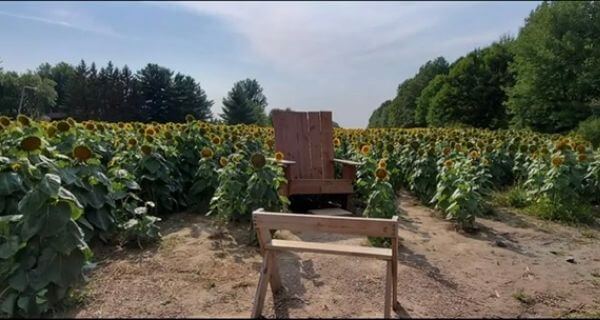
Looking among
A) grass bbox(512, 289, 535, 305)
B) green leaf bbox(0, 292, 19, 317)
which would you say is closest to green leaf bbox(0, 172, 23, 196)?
green leaf bbox(0, 292, 19, 317)

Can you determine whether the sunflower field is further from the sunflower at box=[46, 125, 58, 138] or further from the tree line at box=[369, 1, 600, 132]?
the tree line at box=[369, 1, 600, 132]

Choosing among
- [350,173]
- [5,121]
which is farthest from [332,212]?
[5,121]

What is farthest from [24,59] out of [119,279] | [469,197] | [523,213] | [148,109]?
[148,109]

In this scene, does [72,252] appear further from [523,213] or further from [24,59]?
[523,213]

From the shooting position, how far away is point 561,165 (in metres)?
4.91

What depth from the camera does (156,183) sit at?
447 cm

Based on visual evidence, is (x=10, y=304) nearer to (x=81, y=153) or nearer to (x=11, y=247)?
(x=11, y=247)

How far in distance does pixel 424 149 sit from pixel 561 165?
165 centimetres

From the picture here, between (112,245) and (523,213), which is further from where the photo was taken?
(523,213)

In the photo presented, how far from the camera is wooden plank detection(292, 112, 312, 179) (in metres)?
5.20

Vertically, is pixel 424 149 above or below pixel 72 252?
above

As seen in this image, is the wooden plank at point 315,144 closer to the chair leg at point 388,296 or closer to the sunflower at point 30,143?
the chair leg at point 388,296

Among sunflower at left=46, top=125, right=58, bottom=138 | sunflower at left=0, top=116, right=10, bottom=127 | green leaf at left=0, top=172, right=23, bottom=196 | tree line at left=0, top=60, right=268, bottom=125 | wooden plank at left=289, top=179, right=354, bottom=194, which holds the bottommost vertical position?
wooden plank at left=289, top=179, right=354, bottom=194

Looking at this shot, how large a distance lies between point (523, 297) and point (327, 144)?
304cm
